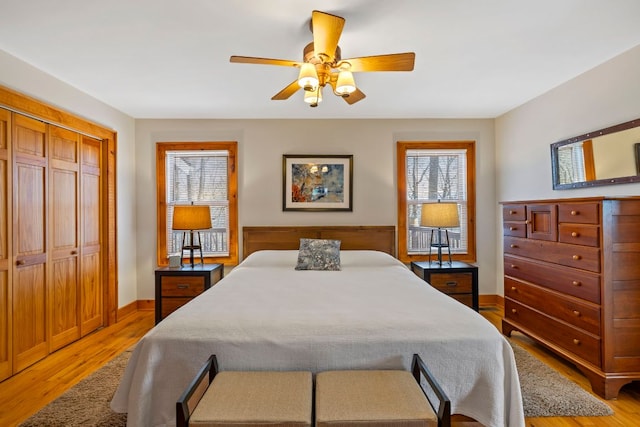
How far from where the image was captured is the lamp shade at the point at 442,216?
3.62 metres

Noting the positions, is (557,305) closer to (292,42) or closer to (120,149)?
(292,42)

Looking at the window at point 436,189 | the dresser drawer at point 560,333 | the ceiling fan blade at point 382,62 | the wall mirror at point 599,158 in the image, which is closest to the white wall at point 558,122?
the wall mirror at point 599,158

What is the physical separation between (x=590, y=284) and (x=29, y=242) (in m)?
4.19

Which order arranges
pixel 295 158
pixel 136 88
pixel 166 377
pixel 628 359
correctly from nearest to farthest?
1. pixel 166 377
2. pixel 628 359
3. pixel 136 88
4. pixel 295 158

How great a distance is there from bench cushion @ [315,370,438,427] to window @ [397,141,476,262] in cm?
280

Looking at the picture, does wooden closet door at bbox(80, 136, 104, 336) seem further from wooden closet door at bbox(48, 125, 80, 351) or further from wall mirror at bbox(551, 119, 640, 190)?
wall mirror at bbox(551, 119, 640, 190)

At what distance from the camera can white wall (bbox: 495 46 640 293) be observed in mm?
2514

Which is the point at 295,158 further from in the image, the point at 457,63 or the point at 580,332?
the point at 580,332

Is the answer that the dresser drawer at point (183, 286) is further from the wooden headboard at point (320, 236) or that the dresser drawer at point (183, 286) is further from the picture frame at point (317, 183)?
the picture frame at point (317, 183)

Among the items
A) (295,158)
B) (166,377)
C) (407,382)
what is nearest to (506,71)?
(295,158)

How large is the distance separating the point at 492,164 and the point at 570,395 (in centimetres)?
→ 275

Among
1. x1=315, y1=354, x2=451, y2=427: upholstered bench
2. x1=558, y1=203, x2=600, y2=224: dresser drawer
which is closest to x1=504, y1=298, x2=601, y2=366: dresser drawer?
x1=558, y1=203, x2=600, y2=224: dresser drawer

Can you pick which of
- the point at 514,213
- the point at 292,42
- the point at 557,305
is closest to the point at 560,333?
the point at 557,305

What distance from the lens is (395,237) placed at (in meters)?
4.12
